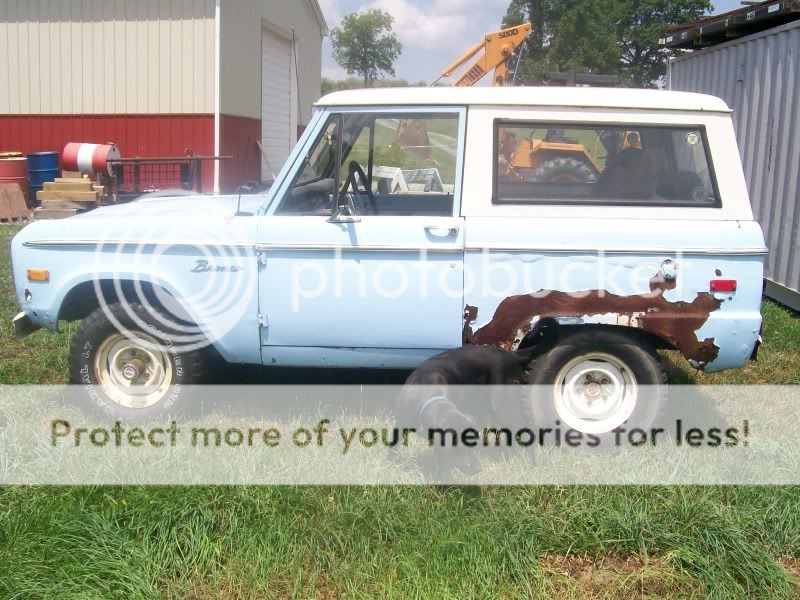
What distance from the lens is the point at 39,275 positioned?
16.0 feet

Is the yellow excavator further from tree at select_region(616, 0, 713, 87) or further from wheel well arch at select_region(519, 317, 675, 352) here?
tree at select_region(616, 0, 713, 87)

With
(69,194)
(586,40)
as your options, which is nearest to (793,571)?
(69,194)

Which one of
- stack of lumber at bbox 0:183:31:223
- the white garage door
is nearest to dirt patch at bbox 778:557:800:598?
stack of lumber at bbox 0:183:31:223

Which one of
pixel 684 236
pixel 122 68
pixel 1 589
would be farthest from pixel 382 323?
pixel 122 68

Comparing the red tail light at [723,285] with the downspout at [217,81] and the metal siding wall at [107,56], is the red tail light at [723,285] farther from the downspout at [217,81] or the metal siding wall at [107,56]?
the metal siding wall at [107,56]

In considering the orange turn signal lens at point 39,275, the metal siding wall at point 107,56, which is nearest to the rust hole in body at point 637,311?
the orange turn signal lens at point 39,275

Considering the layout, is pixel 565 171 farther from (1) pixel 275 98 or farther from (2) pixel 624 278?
(1) pixel 275 98

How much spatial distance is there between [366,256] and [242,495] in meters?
1.46

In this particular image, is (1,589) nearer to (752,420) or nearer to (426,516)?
(426,516)

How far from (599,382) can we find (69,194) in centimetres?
1021

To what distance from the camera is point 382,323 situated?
4730 millimetres

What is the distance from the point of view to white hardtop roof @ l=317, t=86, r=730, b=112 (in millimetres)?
4664

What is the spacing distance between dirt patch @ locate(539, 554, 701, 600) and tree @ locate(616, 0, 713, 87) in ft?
188

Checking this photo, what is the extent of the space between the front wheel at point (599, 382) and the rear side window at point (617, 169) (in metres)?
0.79
